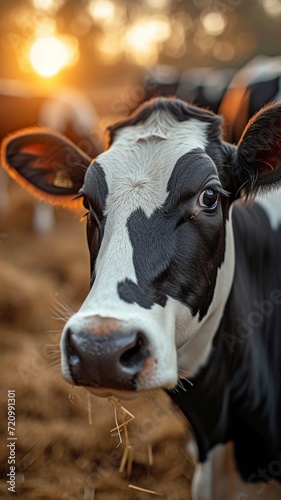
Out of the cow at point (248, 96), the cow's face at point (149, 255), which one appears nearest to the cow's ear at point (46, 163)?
the cow's face at point (149, 255)

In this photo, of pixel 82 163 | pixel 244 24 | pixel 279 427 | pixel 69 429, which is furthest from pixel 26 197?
pixel 244 24

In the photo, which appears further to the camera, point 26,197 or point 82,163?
point 26,197

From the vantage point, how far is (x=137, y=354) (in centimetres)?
172

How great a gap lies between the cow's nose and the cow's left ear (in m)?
0.99

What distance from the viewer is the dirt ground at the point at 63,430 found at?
322cm

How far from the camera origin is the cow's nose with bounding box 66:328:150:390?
1.65 meters

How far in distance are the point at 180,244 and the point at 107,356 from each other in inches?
22.9

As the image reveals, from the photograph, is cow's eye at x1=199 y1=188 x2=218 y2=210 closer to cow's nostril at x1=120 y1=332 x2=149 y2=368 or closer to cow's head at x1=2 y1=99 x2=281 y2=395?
cow's head at x1=2 y1=99 x2=281 y2=395

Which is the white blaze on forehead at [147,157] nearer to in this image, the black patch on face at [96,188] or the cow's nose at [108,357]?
the black patch on face at [96,188]

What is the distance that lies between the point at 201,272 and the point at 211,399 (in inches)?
30.1

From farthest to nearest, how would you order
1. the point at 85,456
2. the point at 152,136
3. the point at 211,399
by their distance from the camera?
the point at 85,456
the point at 211,399
the point at 152,136

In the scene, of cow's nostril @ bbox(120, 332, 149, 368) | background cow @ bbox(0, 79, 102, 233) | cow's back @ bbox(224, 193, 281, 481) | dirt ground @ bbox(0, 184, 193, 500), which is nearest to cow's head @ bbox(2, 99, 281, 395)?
cow's nostril @ bbox(120, 332, 149, 368)

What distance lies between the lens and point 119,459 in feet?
11.5

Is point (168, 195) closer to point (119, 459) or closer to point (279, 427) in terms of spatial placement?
point (279, 427)
